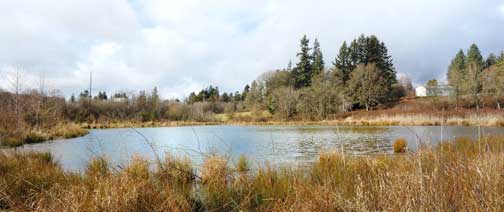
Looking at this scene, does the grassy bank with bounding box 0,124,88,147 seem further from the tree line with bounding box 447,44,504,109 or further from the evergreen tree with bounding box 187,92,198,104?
the evergreen tree with bounding box 187,92,198,104

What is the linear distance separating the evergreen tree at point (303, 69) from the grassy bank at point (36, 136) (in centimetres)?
3837

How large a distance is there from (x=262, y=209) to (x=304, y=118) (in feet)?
111

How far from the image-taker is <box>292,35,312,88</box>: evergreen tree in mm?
51250

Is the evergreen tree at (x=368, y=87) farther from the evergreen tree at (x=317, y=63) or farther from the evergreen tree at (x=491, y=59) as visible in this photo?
the evergreen tree at (x=491, y=59)

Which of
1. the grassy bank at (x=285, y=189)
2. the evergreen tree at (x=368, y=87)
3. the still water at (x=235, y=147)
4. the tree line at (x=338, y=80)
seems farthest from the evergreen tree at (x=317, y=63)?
the grassy bank at (x=285, y=189)

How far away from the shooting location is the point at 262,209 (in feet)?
9.68

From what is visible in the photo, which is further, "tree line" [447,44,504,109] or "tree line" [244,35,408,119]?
"tree line" [244,35,408,119]

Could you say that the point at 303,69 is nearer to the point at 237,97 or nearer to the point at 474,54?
the point at 237,97

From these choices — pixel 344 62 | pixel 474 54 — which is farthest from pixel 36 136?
pixel 474 54

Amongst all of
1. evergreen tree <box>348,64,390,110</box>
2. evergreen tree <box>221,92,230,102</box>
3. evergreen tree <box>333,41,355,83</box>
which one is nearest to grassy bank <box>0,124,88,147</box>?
evergreen tree <box>348,64,390,110</box>

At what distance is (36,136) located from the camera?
13.7 m

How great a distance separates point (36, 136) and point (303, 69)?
140 ft

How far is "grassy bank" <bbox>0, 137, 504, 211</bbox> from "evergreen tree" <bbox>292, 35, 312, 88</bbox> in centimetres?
4696

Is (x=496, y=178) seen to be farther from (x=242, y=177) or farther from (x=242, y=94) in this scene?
(x=242, y=94)
